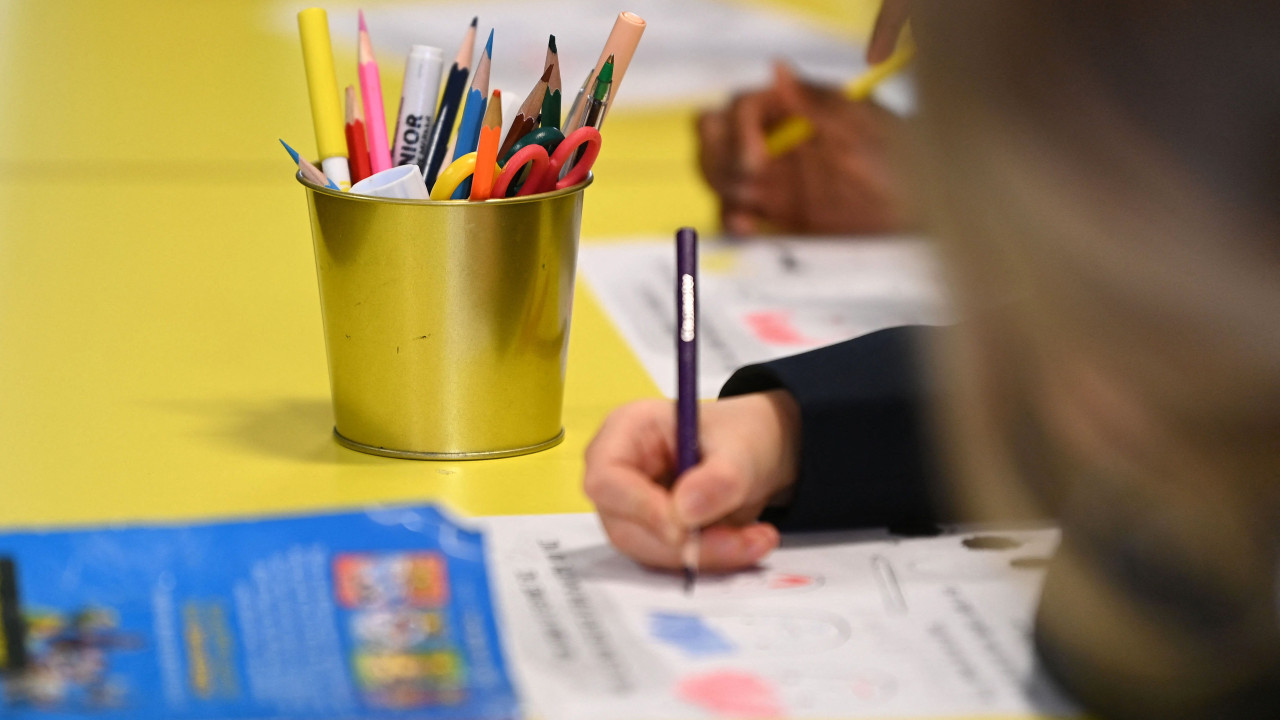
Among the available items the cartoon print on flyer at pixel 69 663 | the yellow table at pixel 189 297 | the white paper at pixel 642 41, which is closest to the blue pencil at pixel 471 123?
the yellow table at pixel 189 297

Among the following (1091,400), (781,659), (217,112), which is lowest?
(781,659)

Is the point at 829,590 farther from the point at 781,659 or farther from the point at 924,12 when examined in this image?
the point at 924,12

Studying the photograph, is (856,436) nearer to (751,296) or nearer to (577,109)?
(577,109)

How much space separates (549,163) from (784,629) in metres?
0.23

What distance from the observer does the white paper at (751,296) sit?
2.51ft

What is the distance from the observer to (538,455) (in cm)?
63

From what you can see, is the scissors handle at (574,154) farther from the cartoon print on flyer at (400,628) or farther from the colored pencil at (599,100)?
the cartoon print on flyer at (400,628)

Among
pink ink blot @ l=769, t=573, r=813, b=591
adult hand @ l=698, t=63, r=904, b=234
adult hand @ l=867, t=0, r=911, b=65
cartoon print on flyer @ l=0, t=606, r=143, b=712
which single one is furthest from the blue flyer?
adult hand @ l=698, t=63, r=904, b=234

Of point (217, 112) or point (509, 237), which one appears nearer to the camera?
point (509, 237)

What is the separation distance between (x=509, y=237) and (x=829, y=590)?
0.66 ft

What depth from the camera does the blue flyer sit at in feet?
1.29

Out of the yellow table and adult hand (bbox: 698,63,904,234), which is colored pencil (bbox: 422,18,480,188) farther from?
adult hand (bbox: 698,63,904,234)

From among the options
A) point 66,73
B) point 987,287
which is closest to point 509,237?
point 987,287

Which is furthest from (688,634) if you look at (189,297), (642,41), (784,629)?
(642,41)
